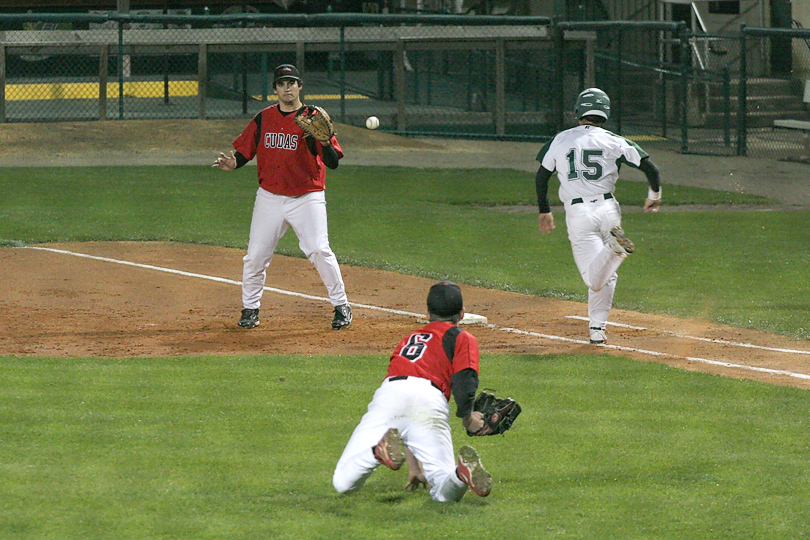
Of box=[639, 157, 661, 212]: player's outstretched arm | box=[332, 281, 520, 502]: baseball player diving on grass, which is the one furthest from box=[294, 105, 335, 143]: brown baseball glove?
box=[332, 281, 520, 502]: baseball player diving on grass

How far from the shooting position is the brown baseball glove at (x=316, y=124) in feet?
31.0

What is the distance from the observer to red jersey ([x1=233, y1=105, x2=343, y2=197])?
31.9 feet

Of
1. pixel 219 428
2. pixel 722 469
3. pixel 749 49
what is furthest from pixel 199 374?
pixel 749 49

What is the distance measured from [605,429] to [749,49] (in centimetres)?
2360

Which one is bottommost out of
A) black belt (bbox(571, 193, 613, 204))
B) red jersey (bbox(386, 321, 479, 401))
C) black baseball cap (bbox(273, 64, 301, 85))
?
red jersey (bbox(386, 321, 479, 401))

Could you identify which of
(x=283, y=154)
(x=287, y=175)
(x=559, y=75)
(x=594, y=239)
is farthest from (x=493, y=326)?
(x=559, y=75)

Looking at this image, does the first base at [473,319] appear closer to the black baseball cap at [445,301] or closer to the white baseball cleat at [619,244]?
the white baseball cleat at [619,244]

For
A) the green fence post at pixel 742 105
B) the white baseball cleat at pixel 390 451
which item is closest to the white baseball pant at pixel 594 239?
the white baseball cleat at pixel 390 451

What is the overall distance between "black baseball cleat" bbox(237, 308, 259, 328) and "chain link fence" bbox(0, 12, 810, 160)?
14.4 meters

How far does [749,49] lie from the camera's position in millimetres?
28484

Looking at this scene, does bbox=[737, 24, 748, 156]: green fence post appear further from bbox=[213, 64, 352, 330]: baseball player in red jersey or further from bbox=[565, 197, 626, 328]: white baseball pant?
bbox=[213, 64, 352, 330]: baseball player in red jersey

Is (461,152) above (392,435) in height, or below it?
above

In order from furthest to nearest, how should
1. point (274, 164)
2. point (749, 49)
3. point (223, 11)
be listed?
point (223, 11)
point (749, 49)
point (274, 164)

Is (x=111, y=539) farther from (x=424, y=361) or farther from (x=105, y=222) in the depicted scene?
(x=105, y=222)
